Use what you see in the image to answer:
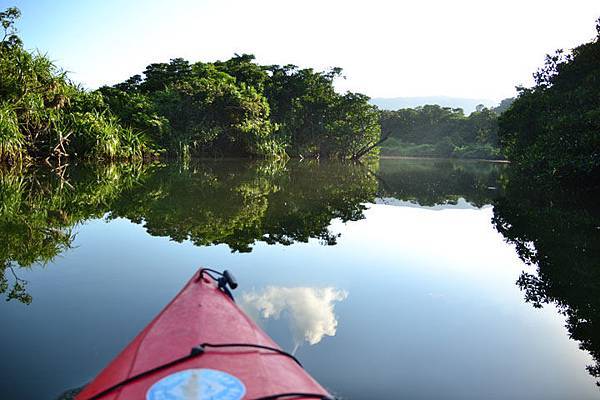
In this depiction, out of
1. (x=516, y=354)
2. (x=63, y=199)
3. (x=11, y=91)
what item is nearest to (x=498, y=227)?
(x=516, y=354)

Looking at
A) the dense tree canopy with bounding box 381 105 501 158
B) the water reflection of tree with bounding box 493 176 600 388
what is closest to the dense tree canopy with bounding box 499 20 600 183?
the water reflection of tree with bounding box 493 176 600 388

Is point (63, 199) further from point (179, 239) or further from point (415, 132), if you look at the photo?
point (415, 132)

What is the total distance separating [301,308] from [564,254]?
3580 mm

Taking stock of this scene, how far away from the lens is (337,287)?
427 cm

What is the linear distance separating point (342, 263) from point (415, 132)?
54707 millimetres

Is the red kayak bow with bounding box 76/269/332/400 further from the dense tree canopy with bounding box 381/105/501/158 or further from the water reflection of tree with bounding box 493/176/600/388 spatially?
the dense tree canopy with bounding box 381/105/501/158

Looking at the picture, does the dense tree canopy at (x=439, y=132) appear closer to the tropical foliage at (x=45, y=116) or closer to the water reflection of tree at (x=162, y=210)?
the tropical foliage at (x=45, y=116)

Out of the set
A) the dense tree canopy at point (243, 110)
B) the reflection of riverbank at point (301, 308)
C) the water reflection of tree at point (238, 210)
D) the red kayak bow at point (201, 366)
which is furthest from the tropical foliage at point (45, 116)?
the red kayak bow at point (201, 366)

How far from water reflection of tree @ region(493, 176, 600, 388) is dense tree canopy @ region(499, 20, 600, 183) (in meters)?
1.27

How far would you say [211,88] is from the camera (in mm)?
24891

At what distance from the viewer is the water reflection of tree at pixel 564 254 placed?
11.8ft

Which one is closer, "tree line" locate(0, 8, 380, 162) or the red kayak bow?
the red kayak bow

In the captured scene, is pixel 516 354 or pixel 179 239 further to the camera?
pixel 179 239

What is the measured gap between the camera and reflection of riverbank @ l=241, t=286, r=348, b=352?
3186 millimetres
